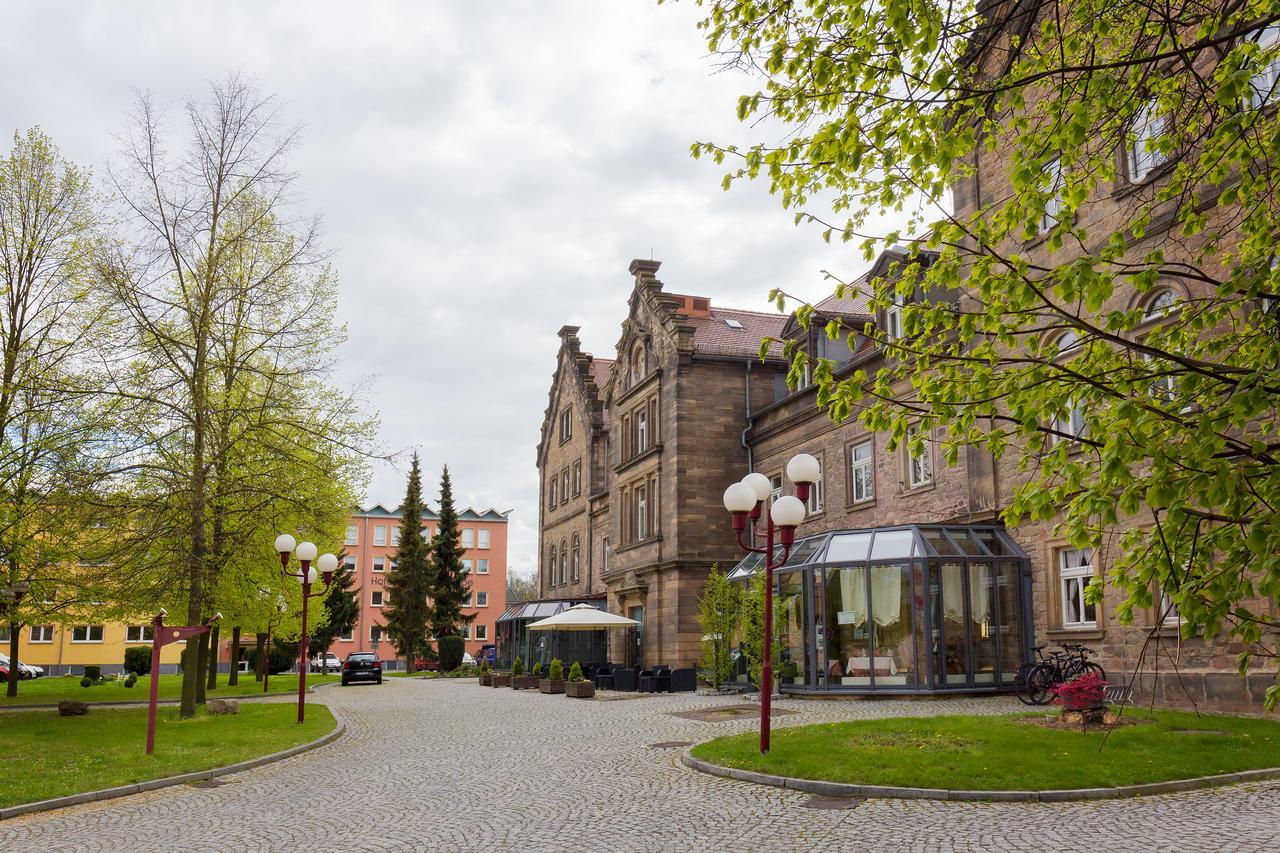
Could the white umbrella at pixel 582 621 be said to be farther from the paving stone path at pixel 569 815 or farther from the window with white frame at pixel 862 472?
the paving stone path at pixel 569 815

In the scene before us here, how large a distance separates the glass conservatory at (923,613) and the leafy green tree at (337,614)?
1601 inches

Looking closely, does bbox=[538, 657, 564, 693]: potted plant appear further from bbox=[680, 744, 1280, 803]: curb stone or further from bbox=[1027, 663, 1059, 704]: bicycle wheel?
bbox=[680, 744, 1280, 803]: curb stone

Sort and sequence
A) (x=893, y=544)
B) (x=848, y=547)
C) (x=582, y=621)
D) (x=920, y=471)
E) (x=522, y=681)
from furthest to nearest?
(x=522, y=681) → (x=582, y=621) → (x=920, y=471) → (x=848, y=547) → (x=893, y=544)

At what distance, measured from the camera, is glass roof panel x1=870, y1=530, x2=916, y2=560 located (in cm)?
2297

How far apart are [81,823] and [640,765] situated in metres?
6.43

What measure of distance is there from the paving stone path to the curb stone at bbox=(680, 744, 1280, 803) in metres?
0.18

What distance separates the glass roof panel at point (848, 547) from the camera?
24.0 meters

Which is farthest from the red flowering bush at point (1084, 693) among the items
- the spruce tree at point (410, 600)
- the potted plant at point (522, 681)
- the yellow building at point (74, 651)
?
the yellow building at point (74, 651)

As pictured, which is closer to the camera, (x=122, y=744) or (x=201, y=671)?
(x=122, y=744)

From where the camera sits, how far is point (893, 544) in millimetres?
23438

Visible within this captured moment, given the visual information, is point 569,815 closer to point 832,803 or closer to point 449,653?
point 832,803

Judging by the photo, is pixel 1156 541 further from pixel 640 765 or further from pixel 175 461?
pixel 175 461

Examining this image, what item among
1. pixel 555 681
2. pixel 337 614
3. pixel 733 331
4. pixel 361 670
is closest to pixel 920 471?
pixel 555 681

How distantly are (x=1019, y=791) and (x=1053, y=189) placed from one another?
19.9ft
